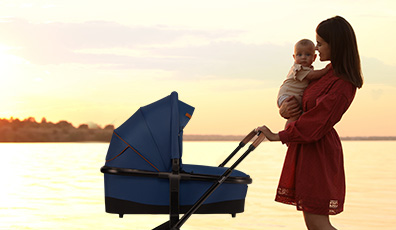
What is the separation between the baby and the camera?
340 centimetres

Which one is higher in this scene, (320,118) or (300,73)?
(300,73)

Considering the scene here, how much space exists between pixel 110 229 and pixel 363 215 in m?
3.47

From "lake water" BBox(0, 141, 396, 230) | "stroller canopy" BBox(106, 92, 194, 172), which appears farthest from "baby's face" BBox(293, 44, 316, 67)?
"lake water" BBox(0, 141, 396, 230)

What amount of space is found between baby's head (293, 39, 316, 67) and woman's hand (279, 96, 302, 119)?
23 centimetres

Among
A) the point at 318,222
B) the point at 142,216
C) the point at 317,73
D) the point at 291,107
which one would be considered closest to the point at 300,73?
the point at 317,73

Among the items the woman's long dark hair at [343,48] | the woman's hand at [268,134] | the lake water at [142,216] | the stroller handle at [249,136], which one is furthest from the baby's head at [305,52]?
the lake water at [142,216]

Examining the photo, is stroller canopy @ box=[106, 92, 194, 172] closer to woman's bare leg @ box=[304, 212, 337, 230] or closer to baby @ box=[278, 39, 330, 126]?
baby @ box=[278, 39, 330, 126]

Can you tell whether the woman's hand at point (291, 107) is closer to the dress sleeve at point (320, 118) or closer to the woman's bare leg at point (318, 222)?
the dress sleeve at point (320, 118)

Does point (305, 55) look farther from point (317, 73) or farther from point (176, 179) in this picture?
point (176, 179)

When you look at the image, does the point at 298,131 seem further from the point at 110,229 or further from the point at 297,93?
the point at 110,229

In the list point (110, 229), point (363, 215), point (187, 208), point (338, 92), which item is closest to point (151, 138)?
point (187, 208)

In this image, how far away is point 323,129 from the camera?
129 inches

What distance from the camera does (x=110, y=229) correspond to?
6.16m

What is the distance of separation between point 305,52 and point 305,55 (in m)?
0.02
